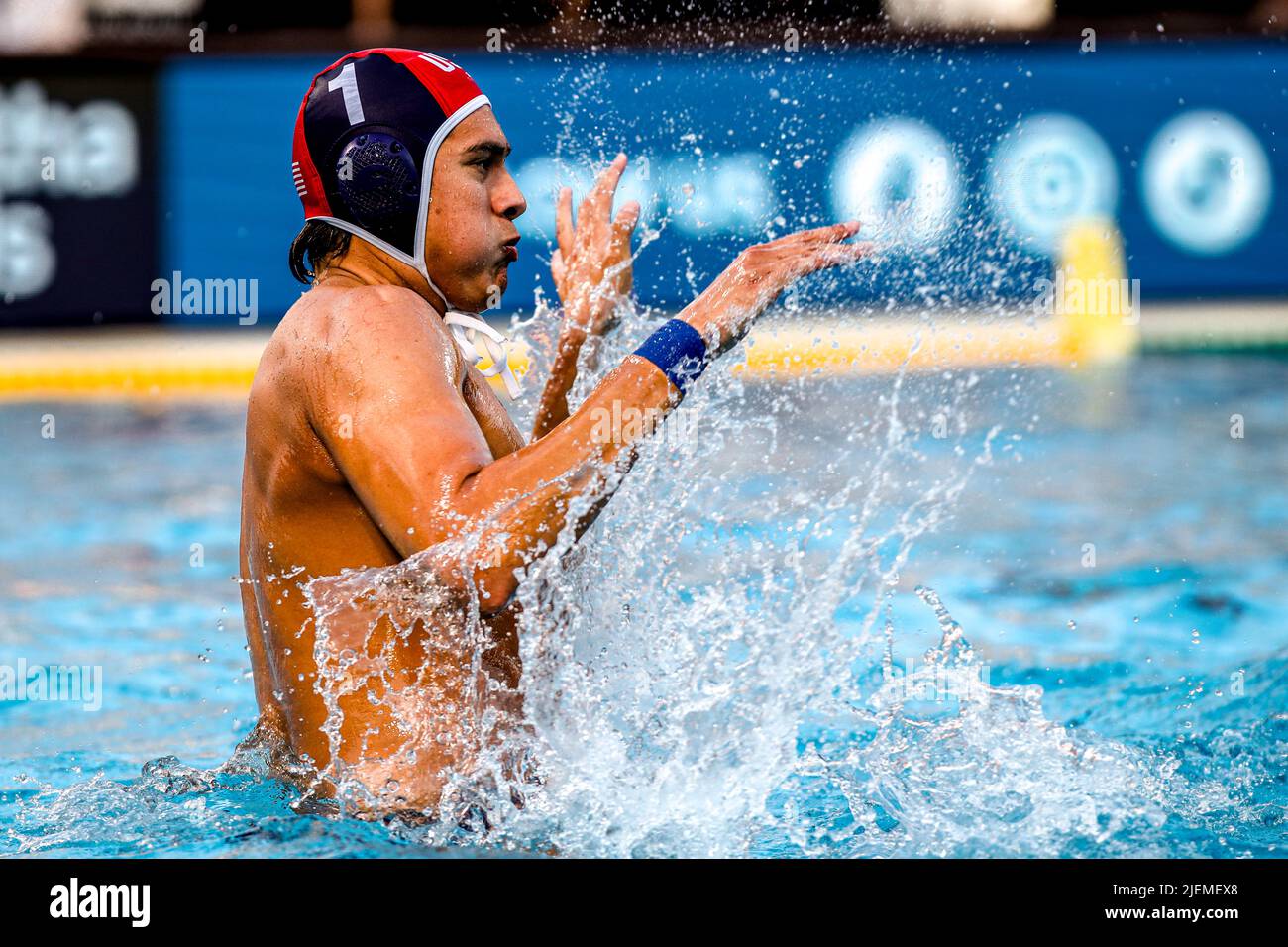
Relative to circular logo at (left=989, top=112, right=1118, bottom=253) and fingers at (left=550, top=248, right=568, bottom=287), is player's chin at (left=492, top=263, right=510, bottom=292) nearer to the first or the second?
fingers at (left=550, top=248, right=568, bottom=287)

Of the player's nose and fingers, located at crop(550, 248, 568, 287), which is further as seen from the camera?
fingers, located at crop(550, 248, 568, 287)

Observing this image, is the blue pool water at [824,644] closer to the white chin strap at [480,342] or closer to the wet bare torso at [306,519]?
the wet bare torso at [306,519]

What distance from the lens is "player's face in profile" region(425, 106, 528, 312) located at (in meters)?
2.64

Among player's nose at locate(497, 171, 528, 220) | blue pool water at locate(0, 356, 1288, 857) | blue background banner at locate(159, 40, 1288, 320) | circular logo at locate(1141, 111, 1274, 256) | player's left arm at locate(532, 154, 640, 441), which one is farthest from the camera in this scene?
circular logo at locate(1141, 111, 1274, 256)

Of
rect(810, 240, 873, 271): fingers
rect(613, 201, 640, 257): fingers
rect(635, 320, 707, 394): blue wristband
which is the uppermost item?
rect(810, 240, 873, 271): fingers

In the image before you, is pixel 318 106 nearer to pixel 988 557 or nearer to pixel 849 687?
pixel 849 687

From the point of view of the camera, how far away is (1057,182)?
9891 millimetres

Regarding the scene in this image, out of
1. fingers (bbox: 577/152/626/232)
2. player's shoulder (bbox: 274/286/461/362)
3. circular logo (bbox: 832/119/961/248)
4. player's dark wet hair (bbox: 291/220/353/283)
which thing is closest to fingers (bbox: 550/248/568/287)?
fingers (bbox: 577/152/626/232)

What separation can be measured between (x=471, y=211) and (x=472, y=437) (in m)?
0.53

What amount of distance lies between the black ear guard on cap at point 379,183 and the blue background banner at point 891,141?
22.8 feet

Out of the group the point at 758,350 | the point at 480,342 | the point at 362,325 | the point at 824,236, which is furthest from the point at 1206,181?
the point at 362,325

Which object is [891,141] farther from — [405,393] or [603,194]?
[405,393]

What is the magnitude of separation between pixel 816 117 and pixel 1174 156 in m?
2.37

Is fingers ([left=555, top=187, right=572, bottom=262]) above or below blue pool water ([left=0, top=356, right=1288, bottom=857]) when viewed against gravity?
above
